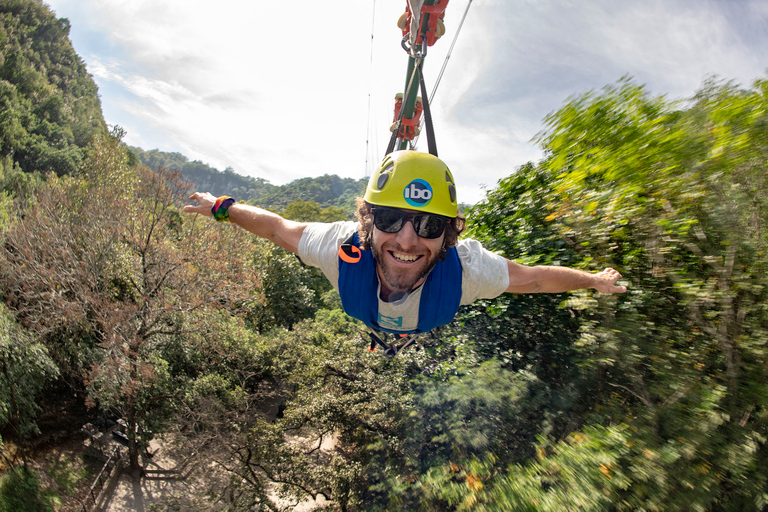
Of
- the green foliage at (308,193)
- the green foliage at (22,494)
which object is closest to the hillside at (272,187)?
the green foliage at (308,193)

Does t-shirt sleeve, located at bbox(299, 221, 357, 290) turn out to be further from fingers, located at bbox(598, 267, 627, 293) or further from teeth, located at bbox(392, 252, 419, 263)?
fingers, located at bbox(598, 267, 627, 293)

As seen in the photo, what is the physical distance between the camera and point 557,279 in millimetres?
2285

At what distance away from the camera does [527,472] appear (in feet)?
6.95

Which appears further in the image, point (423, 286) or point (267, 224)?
point (267, 224)

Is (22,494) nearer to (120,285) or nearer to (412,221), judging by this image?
(120,285)

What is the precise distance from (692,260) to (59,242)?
57.6 ft

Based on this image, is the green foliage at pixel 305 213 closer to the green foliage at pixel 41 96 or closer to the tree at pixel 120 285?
the green foliage at pixel 41 96

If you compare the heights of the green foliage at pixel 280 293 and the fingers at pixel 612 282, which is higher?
the fingers at pixel 612 282

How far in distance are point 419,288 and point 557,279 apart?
1019 mm

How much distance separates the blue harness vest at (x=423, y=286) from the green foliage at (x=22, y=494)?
13.7 m

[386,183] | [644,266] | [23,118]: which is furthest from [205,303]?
[23,118]

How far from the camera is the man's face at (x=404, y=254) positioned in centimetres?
246

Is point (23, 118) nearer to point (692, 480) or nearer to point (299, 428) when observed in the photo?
point (299, 428)

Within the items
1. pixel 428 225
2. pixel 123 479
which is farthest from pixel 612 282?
pixel 123 479
